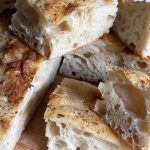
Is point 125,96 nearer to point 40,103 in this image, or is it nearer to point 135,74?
point 135,74

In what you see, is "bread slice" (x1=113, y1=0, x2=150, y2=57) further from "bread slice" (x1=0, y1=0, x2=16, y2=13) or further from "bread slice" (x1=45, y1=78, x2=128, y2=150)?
"bread slice" (x1=0, y1=0, x2=16, y2=13)

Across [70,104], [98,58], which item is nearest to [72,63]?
[98,58]

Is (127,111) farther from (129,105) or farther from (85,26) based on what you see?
(85,26)

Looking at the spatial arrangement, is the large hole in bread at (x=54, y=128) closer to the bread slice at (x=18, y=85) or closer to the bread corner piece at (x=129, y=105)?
the bread slice at (x=18, y=85)

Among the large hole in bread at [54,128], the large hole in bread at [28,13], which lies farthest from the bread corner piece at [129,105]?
the large hole in bread at [28,13]

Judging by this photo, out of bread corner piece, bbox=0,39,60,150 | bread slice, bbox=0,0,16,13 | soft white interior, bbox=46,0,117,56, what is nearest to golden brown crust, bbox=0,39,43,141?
bread corner piece, bbox=0,39,60,150
